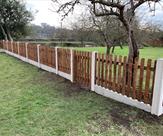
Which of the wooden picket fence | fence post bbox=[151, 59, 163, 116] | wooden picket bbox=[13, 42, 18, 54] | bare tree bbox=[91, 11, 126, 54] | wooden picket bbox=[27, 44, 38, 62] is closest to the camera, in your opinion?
fence post bbox=[151, 59, 163, 116]

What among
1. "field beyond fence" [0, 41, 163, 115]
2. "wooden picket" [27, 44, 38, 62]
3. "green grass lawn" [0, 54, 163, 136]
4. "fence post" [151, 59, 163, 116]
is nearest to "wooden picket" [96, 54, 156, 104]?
"field beyond fence" [0, 41, 163, 115]

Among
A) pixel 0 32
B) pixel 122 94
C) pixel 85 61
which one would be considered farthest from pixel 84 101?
pixel 0 32

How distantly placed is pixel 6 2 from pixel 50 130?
21.2 meters

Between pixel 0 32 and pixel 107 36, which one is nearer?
pixel 107 36

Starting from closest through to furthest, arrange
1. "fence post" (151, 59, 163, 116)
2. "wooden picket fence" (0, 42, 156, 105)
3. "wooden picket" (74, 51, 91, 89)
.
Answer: "fence post" (151, 59, 163, 116) → "wooden picket fence" (0, 42, 156, 105) → "wooden picket" (74, 51, 91, 89)

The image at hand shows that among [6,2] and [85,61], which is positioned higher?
[6,2]

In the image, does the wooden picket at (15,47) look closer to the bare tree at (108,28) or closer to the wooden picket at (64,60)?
the bare tree at (108,28)

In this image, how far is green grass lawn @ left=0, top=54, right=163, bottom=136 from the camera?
136 inches

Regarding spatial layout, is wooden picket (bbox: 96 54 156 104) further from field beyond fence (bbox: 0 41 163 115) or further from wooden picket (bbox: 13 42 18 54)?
wooden picket (bbox: 13 42 18 54)

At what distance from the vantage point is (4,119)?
3.89 metres

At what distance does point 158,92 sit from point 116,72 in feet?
4.26

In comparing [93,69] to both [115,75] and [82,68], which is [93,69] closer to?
[82,68]

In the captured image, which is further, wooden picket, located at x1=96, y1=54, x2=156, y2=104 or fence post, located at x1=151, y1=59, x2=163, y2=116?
wooden picket, located at x1=96, y1=54, x2=156, y2=104

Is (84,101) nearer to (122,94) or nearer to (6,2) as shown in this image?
(122,94)
